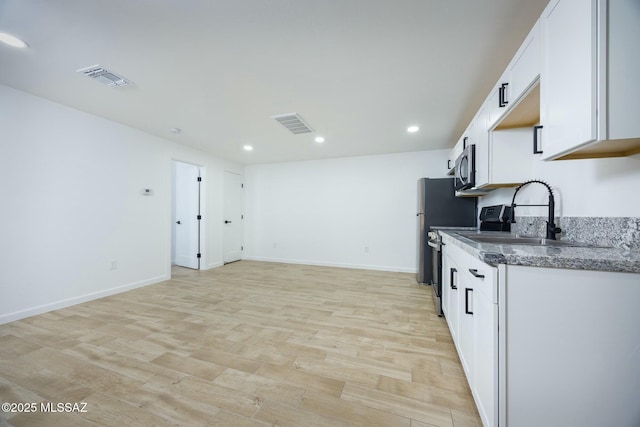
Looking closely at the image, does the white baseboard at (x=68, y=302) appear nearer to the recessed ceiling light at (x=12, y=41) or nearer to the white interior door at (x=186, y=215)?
the white interior door at (x=186, y=215)

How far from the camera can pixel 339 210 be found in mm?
5125

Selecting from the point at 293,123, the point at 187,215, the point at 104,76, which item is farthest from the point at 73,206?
the point at 293,123

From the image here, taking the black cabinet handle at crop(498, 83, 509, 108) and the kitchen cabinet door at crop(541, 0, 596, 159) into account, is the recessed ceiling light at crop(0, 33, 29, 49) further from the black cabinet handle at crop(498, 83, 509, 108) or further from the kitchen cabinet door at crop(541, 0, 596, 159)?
the black cabinet handle at crop(498, 83, 509, 108)

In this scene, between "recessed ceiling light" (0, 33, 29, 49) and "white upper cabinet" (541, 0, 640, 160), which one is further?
"recessed ceiling light" (0, 33, 29, 49)

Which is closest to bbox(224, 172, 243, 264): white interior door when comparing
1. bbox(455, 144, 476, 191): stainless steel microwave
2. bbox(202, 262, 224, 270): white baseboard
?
bbox(202, 262, 224, 270): white baseboard

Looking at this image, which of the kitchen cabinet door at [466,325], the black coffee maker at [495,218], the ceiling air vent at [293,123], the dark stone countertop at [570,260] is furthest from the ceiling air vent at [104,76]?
the black coffee maker at [495,218]

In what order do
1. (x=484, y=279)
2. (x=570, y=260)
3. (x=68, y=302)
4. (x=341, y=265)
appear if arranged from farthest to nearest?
(x=341, y=265) → (x=68, y=302) → (x=484, y=279) → (x=570, y=260)

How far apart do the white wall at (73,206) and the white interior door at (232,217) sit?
56.5 inches

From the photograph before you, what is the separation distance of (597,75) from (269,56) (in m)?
1.94

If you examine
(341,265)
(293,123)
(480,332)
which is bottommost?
(341,265)

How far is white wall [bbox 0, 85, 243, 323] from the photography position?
244 centimetres

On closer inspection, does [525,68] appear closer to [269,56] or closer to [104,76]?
[269,56]

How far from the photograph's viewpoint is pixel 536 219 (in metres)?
1.84

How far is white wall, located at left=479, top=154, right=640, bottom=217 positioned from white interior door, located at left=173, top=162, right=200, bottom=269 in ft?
17.2
